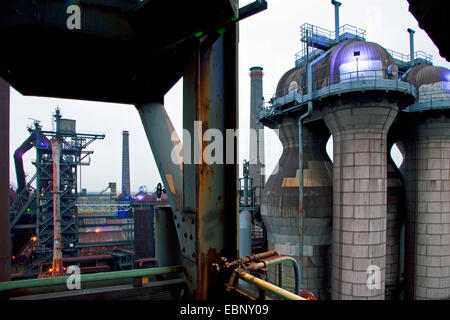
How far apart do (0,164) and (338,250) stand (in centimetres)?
1538

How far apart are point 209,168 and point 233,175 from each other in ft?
0.88

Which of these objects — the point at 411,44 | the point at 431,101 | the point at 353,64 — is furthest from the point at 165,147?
the point at 411,44

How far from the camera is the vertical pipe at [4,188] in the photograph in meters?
4.70

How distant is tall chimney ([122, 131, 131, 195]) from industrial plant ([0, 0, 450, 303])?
899 inches

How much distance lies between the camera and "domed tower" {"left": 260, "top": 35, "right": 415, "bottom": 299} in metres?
14.0

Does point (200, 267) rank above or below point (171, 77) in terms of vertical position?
below

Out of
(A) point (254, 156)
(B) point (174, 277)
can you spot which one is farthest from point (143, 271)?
(A) point (254, 156)

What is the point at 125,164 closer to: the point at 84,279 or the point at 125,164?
the point at 125,164

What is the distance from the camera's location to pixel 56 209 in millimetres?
23688

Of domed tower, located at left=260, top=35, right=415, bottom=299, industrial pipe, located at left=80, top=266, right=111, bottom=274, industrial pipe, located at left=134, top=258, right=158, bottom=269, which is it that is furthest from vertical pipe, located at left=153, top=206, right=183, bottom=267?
industrial pipe, located at left=80, top=266, right=111, bottom=274

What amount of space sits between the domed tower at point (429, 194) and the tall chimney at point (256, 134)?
49.7ft

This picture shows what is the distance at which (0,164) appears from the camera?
185 inches
